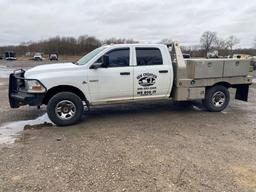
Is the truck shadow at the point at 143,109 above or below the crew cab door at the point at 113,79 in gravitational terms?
below

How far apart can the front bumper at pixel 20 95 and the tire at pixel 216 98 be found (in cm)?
465

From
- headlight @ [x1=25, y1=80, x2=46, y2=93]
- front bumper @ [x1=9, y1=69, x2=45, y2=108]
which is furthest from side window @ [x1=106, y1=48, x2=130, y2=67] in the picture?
front bumper @ [x1=9, y1=69, x2=45, y2=108]

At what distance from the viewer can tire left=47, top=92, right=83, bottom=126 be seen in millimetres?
6332

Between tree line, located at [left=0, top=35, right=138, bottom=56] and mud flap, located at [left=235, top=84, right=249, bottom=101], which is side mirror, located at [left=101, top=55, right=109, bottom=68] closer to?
mud flap, located at [left=235, top=84, right=249, bottom=101]

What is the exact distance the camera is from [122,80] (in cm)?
680

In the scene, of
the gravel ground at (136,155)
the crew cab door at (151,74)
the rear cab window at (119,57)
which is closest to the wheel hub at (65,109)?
the gravel ground at (136,155)

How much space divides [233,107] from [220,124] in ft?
7.92

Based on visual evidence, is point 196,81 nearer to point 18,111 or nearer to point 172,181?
point 172,181

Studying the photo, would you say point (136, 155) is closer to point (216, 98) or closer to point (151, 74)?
point (151, 74)

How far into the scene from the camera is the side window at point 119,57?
6.79 m

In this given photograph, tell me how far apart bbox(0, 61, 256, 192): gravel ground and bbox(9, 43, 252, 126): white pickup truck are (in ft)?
1.95

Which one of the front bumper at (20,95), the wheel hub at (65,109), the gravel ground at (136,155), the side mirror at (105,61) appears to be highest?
the side mirror at (105,61)

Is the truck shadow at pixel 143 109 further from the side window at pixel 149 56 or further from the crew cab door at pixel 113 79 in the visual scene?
the side window at pixel 149 56

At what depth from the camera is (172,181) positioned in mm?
3742
